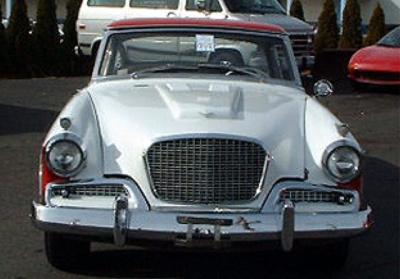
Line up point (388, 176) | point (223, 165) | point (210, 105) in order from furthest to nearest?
point (388, 176) → point (210, 105) → point (223, 165)

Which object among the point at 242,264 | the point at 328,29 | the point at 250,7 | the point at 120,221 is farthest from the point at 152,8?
the point at 120,221

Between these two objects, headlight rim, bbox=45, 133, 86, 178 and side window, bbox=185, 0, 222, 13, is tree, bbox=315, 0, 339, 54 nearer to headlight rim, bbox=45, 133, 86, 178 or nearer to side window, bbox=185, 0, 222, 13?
side window, bbox=185, 0, 222, 13

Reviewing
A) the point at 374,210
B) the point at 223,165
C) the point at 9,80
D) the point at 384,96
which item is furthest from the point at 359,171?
the point at 9,80

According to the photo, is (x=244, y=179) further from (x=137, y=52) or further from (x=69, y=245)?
(x=137, y=52)

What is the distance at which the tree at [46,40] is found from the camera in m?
22.0

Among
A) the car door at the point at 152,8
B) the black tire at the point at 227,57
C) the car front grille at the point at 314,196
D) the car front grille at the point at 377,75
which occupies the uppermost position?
the black tire at the point at 227,57

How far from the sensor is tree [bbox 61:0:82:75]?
22.1 m

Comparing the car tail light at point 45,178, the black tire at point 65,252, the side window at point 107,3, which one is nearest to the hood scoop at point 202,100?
the car tail light at point 45,178

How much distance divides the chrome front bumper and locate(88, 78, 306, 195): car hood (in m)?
0.27

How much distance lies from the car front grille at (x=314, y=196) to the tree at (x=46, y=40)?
1610 cm

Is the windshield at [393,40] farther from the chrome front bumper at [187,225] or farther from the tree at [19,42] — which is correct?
the chrome front bumper at [187,225]

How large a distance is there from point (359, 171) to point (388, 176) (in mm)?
4198

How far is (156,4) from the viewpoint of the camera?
19.4 meters

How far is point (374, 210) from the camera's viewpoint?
8.81 metres
